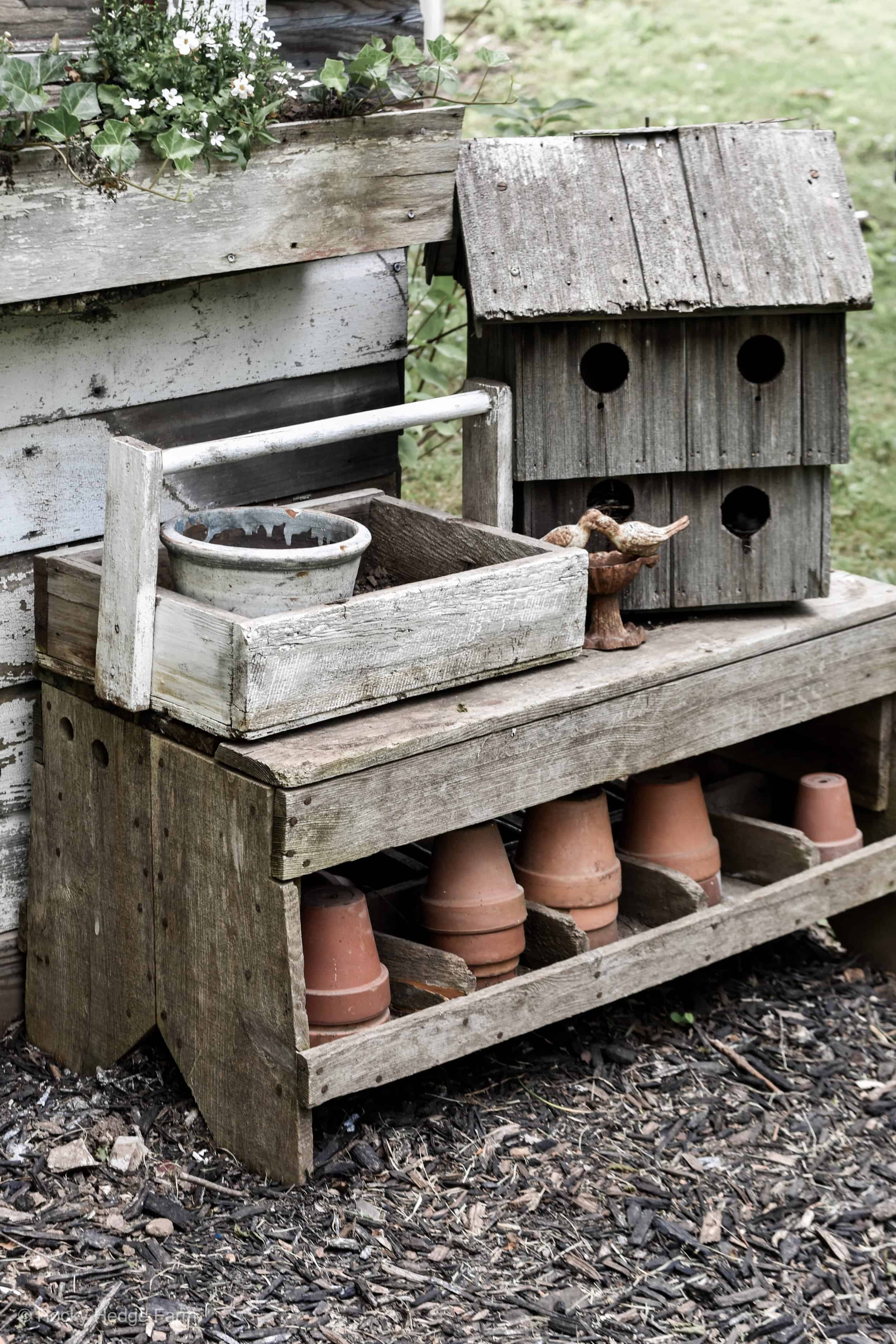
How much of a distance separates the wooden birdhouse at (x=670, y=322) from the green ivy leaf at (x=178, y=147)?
1.83 feet

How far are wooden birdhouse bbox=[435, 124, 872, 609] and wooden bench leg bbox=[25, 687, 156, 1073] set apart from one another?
0.81 meters

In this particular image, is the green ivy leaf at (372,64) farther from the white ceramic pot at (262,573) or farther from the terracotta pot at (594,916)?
the terracotta pot at (594,916)

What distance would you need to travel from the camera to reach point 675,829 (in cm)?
306

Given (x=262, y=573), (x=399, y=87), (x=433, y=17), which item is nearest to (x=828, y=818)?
(x=262, y=573)

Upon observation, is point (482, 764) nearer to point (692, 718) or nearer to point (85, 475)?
point (692, 718)

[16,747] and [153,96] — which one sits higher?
[153,96]

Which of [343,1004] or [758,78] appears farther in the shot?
[758,78]

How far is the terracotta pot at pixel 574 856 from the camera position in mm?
2875

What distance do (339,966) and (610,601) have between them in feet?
2.73

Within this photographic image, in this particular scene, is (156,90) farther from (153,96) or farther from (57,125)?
(57,125)

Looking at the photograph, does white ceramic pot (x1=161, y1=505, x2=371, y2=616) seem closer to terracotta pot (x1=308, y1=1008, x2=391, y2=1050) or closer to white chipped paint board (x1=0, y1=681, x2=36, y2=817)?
white chipped paint board (x1=0, y1=681, x2=36, y2=817)

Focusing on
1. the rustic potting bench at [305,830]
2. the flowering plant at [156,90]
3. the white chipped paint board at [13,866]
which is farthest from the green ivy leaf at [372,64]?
the white chipped paint board at [13,866]

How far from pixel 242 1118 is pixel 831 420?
1664 mm

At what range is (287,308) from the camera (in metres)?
2.94
